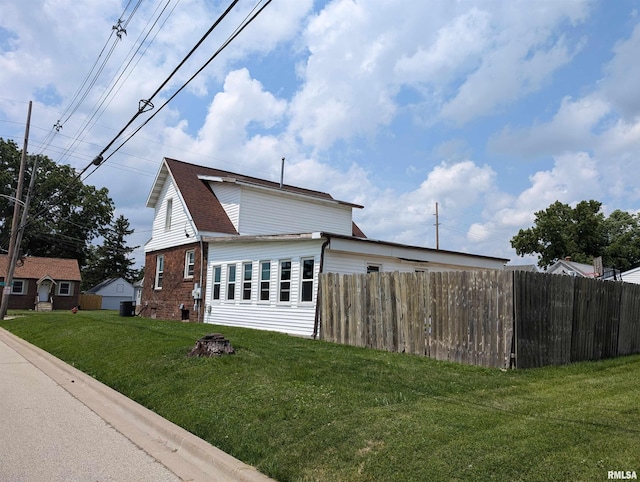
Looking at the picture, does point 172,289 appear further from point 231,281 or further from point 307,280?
point 307,280

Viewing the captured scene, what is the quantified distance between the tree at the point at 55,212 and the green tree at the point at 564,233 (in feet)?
163

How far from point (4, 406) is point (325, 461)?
6.01 meters

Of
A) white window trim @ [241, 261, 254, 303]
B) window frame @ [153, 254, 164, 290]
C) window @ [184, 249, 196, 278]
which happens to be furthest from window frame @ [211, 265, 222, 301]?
window frame @ [153, 254, 164, 290]

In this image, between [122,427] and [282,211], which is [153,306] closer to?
[282,211]

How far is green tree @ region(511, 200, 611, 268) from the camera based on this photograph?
2168 inches

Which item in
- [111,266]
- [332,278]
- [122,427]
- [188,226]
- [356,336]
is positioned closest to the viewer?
[122,427]

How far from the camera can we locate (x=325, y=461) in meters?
5.07

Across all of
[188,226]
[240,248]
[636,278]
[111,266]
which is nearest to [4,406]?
[240,248]

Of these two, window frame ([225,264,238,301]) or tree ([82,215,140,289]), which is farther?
tree ([82,215,140,289])

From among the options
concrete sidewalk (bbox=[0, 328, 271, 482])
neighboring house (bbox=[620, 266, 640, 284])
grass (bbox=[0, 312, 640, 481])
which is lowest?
concrete sidewalk (bbox=[0, 328, 271, 482])

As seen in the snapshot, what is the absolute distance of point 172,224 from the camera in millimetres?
26000

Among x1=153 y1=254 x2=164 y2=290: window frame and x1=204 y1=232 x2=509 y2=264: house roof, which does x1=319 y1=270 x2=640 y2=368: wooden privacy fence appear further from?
x1=153 y1=254 x2=164 y2=290: window frame

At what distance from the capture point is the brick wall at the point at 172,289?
76.3 feet

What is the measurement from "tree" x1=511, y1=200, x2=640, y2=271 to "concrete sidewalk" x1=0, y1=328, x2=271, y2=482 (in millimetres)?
54146
